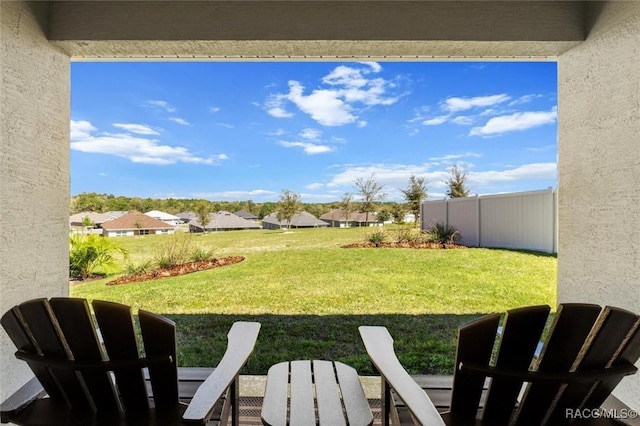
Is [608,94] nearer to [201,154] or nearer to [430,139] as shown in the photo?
[430,139]

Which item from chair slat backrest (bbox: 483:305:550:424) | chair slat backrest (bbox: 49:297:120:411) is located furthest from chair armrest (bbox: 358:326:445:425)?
chair slat backrest (bbox: 49:297:120:411)

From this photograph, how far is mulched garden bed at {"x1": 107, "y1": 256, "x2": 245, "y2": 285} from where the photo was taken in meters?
5.06

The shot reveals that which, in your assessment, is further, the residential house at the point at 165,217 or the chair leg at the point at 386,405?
the residential house at the point at 165,217

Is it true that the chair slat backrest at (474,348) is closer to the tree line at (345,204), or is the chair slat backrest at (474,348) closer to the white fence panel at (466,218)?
the tree line at (345,204)

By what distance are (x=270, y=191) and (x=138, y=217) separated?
211 cm

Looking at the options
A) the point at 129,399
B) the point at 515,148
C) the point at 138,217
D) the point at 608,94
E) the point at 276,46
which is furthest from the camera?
the point at 515,148

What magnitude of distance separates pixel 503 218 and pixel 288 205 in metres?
3.87

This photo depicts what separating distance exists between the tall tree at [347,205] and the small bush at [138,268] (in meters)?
3.34

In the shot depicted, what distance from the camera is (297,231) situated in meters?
6.18

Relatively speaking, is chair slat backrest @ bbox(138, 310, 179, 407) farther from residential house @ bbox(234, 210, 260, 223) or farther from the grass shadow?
residential house @ bbox(234, 210, 260, 223)

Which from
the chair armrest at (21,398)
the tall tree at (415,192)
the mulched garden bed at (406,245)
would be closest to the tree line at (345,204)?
the tall tree at (415,192)

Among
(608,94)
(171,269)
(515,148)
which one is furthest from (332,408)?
(515,148)

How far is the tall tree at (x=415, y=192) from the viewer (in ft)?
20.7

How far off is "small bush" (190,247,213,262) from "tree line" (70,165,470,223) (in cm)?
51
